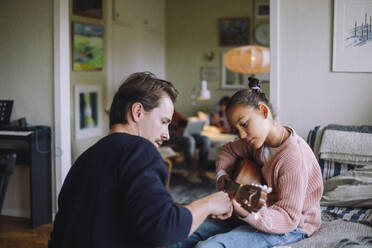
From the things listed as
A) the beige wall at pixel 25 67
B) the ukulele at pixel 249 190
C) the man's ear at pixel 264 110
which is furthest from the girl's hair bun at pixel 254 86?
the beige wall at pixel 25 67

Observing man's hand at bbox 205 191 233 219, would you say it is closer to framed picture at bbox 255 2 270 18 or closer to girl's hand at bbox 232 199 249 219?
girl's hand at bbox 232 199 249 219

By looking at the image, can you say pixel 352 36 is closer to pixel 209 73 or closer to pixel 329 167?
pixel 329 167

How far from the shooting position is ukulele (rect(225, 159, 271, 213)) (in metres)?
1.48

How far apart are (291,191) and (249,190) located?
0.37 metres

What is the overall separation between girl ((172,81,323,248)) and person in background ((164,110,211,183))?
3984 millimetres

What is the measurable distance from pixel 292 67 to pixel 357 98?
0.50 meters

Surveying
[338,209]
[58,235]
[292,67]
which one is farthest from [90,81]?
[58,235]

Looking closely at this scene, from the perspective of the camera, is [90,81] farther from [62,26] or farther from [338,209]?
[338,209]

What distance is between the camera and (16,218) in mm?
4266

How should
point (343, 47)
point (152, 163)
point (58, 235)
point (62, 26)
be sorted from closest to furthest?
point (152, 163)
point (58, 235)
point (343, 47)
point (62, 26)

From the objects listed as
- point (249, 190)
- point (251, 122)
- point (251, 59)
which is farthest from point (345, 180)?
point (251, 59)

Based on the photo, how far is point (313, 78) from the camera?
10.9 feet

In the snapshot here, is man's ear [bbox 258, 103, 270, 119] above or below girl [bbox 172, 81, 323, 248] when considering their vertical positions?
above

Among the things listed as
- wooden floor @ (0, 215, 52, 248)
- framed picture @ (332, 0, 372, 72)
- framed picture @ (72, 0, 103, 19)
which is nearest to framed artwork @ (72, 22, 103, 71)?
framed picture @ (72, 0, 103, 19)
